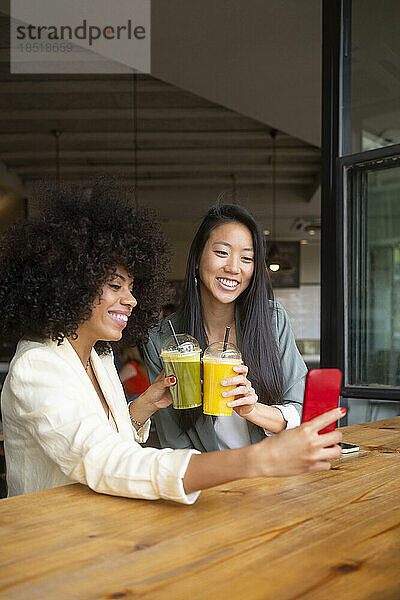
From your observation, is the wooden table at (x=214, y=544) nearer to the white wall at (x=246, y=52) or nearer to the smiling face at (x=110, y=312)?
the smiling face at (x=110, y=312)

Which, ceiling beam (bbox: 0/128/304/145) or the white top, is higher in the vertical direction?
ceiling beam (bbox: 0/128/304/145)

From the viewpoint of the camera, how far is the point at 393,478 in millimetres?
1397

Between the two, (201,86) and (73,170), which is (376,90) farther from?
(73,170)

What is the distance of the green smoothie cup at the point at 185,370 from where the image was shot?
1564mm

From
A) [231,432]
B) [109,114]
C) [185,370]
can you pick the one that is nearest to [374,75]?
[231,432]

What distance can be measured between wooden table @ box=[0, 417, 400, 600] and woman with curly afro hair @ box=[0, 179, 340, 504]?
84mm

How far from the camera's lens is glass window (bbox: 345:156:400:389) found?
9.48 ft

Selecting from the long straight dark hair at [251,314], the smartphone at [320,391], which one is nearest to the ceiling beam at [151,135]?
the long straight dark hair at [251,314]

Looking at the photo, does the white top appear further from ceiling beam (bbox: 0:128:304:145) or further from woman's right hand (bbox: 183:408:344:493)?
ceiling beam (bbox: 0:128:304:145)

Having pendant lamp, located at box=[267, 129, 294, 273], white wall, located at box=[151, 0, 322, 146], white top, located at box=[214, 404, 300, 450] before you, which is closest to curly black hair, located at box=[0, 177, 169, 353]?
white top, located at box=[214, 404, 300, 450]

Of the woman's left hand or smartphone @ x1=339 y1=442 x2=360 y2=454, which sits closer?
the woman's left hand

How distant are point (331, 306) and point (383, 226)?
1.45 feet

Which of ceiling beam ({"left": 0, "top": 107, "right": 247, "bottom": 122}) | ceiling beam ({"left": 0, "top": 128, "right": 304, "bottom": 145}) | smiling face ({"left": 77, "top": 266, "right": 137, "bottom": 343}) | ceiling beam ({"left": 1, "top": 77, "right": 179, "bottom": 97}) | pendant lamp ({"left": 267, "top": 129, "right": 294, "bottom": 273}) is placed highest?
ceiling beam ({"left": 1, "top": 77, "right": 179, "bottom": 97})

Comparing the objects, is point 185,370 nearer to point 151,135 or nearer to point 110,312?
point 110,312
